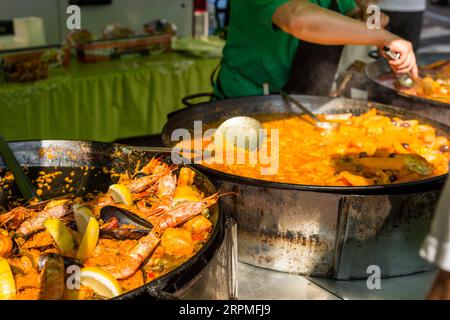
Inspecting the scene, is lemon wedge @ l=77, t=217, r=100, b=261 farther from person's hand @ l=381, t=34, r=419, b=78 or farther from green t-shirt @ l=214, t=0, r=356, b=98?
green t-shirt @ l=214, t=0, r=356, b=98

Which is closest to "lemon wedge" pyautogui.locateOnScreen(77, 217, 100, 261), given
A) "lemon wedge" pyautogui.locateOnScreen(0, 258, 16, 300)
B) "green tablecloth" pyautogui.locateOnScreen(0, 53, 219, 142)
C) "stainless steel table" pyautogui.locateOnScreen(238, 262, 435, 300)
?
"lemon wedge" pyautogui.locateOnScreen(0, 258, 16, 300)

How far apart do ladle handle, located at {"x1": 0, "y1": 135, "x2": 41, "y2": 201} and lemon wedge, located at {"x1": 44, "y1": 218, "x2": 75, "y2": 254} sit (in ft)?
0.98

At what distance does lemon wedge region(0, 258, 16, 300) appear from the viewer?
129cm

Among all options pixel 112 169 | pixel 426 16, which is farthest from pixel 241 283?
pixel 426 16

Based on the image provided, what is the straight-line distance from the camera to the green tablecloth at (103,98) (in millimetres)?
4133

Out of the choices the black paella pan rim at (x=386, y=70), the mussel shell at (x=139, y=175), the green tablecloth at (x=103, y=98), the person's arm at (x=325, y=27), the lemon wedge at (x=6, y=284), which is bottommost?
the green tablecloth at (x=103, y=98)

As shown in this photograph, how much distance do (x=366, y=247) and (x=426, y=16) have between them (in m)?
14.5

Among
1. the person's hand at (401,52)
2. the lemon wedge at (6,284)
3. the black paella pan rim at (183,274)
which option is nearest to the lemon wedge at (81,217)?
the lemon wedge at (6,284)

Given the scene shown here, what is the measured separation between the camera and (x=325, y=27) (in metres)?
2.51

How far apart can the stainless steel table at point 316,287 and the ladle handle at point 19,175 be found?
0.81 metres

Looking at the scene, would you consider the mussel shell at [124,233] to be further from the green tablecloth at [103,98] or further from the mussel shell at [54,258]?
the green tablecloth at [103,98]

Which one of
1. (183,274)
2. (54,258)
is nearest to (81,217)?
(54,258)

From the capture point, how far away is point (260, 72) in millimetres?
3232

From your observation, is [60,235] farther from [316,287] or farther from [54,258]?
[316,287]
